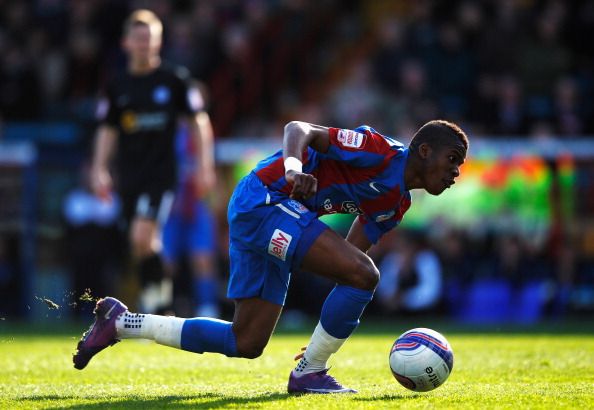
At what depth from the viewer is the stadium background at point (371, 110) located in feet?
45.3

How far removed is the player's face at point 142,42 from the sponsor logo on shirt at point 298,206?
403 cm

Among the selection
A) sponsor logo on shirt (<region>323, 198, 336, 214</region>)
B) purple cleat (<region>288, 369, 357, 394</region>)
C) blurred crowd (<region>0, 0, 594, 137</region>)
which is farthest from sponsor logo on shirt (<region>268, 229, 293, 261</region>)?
blurred crowd (<region>0, 0, 594, 137</region>)

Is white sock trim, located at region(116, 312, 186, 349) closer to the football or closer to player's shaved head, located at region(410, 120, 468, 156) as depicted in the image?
the football

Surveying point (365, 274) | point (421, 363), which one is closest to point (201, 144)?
point (365, 274)

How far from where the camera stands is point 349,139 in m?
5.96

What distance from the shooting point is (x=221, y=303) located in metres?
13.7

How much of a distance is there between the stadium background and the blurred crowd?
0.09ft

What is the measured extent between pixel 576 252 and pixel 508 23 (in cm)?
409

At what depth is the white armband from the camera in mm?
5554

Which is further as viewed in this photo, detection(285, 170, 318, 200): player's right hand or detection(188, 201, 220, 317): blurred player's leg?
detection(188, 201, 220, 317): blurred player's leg

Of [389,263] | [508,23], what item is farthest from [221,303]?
[508,23]

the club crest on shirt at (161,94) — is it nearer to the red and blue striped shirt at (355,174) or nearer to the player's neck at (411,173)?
the red and blue striped shirt at (355,174)

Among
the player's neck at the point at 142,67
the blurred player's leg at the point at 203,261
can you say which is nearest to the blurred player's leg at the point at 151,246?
the player's neck at the point at 142,67

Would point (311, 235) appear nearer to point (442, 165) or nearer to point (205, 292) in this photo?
point (442, 165)
